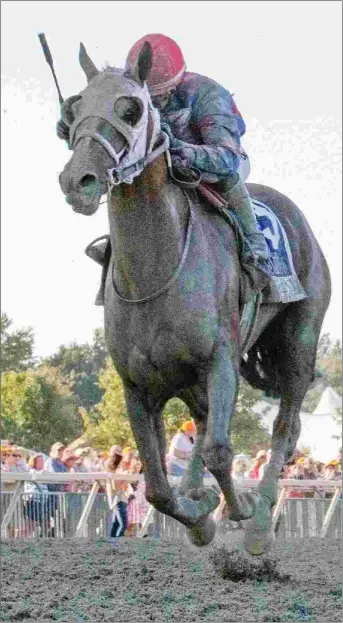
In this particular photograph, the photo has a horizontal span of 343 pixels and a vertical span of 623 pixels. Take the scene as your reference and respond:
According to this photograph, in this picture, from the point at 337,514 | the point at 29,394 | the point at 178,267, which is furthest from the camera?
the point at 29,394

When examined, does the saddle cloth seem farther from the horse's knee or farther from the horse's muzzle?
the horse's muzzle

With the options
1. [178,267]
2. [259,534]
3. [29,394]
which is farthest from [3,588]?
[29,394]

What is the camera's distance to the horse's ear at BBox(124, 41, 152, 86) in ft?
23.1

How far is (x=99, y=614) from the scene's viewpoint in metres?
7.28

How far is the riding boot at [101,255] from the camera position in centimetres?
814

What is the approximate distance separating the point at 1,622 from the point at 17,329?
42942mm

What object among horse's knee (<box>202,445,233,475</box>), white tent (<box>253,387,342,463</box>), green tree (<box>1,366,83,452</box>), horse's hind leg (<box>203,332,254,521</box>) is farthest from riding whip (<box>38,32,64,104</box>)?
white tent (<box>253,387,342,463</box>)

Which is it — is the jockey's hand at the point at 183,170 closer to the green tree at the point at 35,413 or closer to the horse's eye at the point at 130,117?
the horse's eye at the point at 130,117

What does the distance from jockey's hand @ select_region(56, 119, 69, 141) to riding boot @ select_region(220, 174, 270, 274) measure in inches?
50.4

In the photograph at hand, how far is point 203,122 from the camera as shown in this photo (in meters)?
8.04

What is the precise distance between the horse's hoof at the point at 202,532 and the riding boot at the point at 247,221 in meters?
1.60

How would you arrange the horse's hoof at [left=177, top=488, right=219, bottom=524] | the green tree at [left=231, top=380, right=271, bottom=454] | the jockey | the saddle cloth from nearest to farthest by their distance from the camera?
1. the jockey
2. the horse's hoof at [left=177, top=488, right=219, bottom=524]
3. the saddle cloth
4. the green tree at [left=231, top=380, right=271, bottom=454]

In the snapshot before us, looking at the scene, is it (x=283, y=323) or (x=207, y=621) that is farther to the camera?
(x=283, y=323)

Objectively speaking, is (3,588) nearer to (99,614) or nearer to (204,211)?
(99,614)
